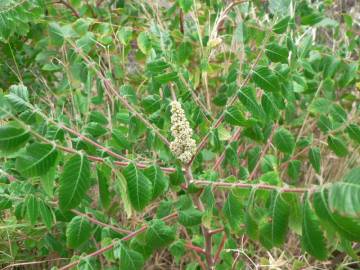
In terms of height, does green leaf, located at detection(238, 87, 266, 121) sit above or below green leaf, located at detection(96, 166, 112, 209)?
above

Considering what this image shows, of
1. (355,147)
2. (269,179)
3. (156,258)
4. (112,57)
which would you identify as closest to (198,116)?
(269,179)

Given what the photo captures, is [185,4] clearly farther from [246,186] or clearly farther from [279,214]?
[279,214]

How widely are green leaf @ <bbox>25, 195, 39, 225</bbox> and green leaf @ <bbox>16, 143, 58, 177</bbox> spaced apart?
31cm

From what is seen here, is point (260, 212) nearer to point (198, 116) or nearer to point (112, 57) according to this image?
point (198, 116)

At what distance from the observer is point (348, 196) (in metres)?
0.57

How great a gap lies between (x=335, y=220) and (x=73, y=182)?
47 centimetres

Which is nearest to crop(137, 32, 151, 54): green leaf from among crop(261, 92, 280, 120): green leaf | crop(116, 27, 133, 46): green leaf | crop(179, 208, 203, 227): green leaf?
crop(116, 27, 133, 46): green leaf

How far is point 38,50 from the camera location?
7.33ft

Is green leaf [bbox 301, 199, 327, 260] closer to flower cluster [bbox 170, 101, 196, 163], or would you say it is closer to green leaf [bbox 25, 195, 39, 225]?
flower cluster [bbox 170, 101, 196, 163]

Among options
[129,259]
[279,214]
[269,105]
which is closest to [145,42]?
[269,105]

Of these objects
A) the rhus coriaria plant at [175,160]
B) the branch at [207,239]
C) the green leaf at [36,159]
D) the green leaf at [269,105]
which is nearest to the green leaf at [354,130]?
the rhus coriaria plant at [175,160]

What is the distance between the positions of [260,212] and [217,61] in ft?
4.30

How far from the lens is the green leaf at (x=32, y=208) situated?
113 centimetres

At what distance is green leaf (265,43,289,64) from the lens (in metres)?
1.11
